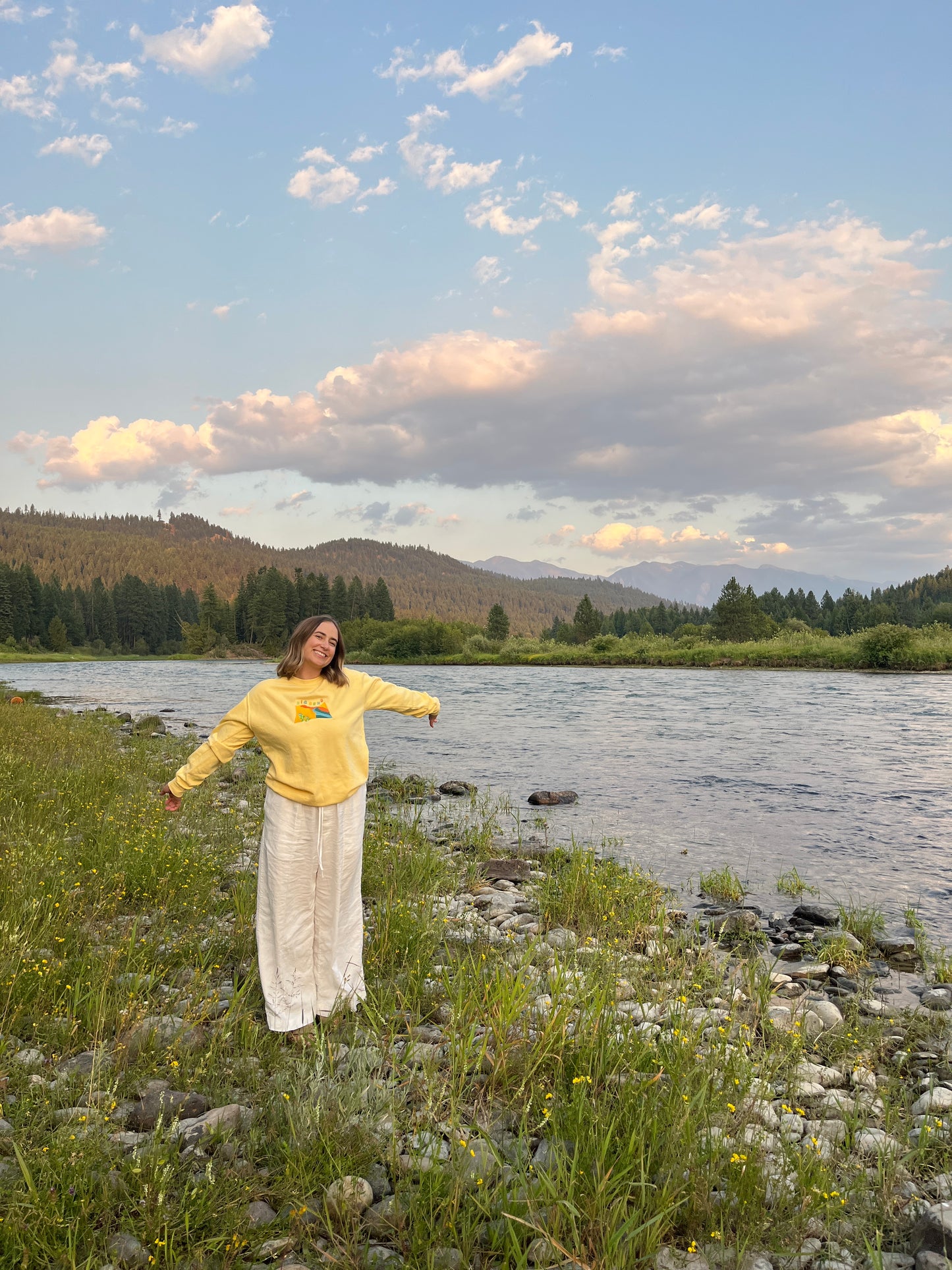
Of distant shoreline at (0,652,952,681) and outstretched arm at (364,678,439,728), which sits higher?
outstretched arm at (364,678,439,728)

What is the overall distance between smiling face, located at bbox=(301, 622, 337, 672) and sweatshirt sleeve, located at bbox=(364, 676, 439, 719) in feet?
1.47

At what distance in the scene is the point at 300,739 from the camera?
5.07 m

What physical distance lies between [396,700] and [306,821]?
1184 mm

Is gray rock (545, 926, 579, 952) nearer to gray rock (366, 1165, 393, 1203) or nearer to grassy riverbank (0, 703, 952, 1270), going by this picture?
grassy riverbank (0, 703, 952, 1270)

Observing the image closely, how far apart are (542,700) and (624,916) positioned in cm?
3487

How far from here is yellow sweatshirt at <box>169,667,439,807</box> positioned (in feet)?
16.7

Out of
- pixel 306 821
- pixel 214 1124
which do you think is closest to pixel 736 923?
pixel 306 821

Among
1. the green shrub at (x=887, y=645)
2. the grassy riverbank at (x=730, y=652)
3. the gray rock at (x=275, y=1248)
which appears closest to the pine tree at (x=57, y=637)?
the grassy riverbank at (x=730, y=652)

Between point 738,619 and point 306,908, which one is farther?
point 738,619

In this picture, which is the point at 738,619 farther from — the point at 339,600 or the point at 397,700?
the point at 397,700

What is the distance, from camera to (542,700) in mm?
43188

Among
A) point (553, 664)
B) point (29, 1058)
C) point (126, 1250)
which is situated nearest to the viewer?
point (126, 1250)

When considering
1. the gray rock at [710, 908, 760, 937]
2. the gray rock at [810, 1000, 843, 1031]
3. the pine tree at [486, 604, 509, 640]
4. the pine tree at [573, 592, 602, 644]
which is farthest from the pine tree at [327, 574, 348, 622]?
the gray rock at [810, 1000, 843, 1031]

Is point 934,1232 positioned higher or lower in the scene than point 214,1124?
lower
